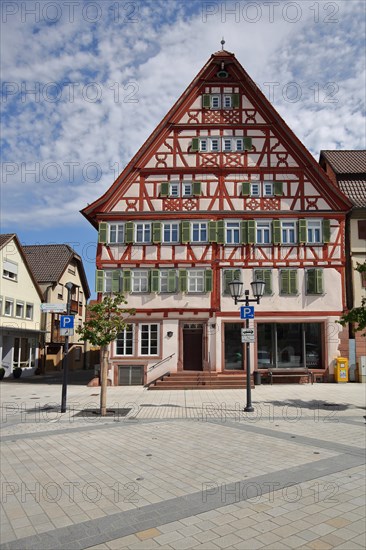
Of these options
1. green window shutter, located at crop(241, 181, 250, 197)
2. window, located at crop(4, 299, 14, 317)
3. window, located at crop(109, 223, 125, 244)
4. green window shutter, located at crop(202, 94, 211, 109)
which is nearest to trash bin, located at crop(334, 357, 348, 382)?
green window shutter, located at crop(241, 181, 250, 197)

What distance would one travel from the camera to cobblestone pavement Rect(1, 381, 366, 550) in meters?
5.78

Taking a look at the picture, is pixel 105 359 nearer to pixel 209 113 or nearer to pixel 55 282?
pixel 209 113

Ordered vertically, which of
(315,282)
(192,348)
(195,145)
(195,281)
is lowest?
(192,348)

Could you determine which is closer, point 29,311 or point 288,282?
point 288,282

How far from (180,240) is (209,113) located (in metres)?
7.97

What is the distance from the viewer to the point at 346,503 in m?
6.79

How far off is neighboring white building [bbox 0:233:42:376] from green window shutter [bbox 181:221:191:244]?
1428cm

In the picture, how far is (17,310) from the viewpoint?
3628 centimetres

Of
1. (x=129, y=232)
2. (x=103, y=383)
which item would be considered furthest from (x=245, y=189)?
(x=103, y=383)

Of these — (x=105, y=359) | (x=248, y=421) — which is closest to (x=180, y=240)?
(x=105, y=359)

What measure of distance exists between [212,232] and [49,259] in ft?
74.4

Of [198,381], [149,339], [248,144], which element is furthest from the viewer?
[248,144]

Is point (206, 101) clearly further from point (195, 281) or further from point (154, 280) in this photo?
point (154, 280)

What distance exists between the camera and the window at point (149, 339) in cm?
2625
